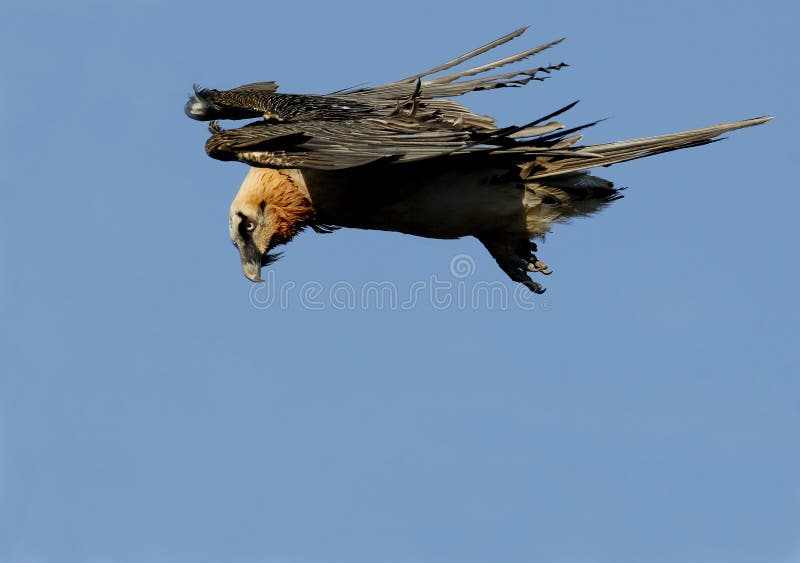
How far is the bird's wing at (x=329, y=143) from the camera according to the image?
41.7 feet

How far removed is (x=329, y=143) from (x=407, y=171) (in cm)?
104

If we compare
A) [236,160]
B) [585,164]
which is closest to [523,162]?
[585,164]

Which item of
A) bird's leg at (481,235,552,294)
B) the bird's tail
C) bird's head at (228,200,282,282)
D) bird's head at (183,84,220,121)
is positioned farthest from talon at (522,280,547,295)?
bird's head at (183,84,220,121)

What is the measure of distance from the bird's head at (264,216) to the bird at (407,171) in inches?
0.5

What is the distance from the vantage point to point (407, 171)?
45.3ft

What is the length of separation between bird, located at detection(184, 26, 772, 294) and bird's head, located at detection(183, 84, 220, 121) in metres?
0.01

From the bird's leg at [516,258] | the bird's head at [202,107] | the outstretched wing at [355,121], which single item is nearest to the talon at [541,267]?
the bird's leg at [516,258]

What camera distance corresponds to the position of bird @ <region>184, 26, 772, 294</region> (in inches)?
517

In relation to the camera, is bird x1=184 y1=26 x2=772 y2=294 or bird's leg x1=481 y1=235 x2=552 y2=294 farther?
bird's leg x1=481 y1=235 x2=552 y2=294

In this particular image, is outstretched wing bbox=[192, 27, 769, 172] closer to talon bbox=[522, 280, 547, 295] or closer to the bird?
the bird

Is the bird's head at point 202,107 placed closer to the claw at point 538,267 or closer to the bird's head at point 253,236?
the bird's head at point 253,236

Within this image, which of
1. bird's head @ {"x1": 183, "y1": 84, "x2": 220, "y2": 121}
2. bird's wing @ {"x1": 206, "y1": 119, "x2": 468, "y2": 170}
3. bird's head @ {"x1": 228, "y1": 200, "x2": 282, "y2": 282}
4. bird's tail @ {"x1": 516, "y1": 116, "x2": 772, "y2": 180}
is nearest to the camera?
bird's wing @ {"x1": 206, "y1": 119, "x2": 468, "y2": 170}

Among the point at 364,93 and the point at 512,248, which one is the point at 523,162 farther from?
the point at 364,93

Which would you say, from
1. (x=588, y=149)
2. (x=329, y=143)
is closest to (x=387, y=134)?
(x=329, y=143)
